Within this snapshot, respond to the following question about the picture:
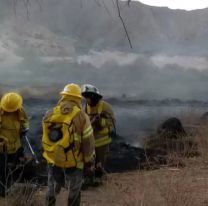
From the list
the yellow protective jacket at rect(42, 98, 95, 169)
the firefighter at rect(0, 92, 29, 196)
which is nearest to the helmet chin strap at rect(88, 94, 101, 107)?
the firefighter at rect(0, 92, 29, 196)

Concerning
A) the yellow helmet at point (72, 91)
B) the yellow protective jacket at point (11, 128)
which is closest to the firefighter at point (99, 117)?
the yellow protective jacket at point (11, 128)

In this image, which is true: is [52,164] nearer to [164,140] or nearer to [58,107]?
[58,107]

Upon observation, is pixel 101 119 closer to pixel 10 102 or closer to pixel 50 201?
pixel 10 102

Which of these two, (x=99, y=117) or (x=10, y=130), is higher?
(x=99, y=117)

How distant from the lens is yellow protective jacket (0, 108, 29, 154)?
873 centimetres

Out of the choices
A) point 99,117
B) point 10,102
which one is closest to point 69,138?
point 10,102

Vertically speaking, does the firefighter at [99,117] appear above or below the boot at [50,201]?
above

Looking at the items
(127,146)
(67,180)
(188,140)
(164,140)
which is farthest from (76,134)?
(127,146)

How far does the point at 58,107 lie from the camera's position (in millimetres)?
6672

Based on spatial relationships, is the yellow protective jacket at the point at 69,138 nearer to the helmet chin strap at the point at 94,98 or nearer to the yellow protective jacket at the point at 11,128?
the yellow protective jacket at the point at 11,128

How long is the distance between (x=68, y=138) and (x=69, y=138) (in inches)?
0.5

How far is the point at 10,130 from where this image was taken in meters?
8.77

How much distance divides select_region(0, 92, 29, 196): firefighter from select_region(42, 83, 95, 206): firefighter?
207 centimetres

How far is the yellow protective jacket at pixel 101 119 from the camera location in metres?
9.84
